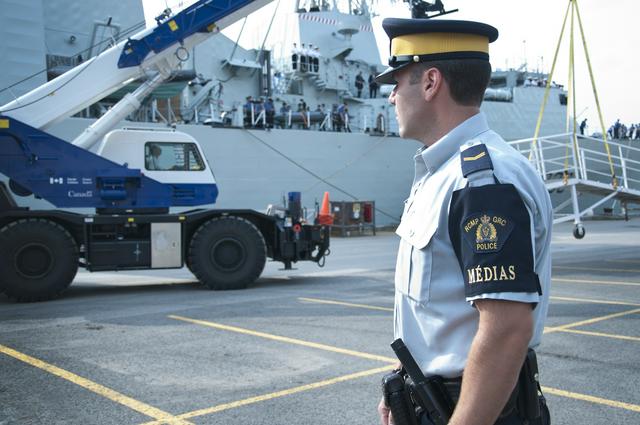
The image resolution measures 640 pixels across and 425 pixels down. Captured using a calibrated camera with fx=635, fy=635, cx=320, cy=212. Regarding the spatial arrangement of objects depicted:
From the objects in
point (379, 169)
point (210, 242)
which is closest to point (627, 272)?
point (210, 242)

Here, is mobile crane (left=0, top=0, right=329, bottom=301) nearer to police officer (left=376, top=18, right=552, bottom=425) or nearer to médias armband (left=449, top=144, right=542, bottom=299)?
police officer (left=376, top=18, right=552, bottom=425)

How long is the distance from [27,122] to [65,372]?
676 cm

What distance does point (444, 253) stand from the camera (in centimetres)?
167

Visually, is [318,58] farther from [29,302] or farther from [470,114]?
[470,114]

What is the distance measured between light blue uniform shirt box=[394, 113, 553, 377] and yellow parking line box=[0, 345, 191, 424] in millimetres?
2747

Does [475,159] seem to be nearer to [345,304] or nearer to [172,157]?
[345,304]

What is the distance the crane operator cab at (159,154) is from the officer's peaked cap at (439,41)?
973 cm

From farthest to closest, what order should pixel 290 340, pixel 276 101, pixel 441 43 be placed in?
pixel 276 101 < pixel 290 340 < pixel 441 43

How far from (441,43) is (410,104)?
0.19m

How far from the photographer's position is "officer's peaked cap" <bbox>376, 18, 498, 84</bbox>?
1.76 metres

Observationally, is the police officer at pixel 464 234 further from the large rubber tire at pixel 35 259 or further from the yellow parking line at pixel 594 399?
the large rubber tire at pixel 35 259

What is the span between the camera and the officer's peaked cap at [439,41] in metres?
1.76

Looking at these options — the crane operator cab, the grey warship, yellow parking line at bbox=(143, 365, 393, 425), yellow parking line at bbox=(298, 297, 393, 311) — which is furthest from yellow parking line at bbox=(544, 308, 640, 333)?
the grey warship

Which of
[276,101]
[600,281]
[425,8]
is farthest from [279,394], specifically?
[276,101]
